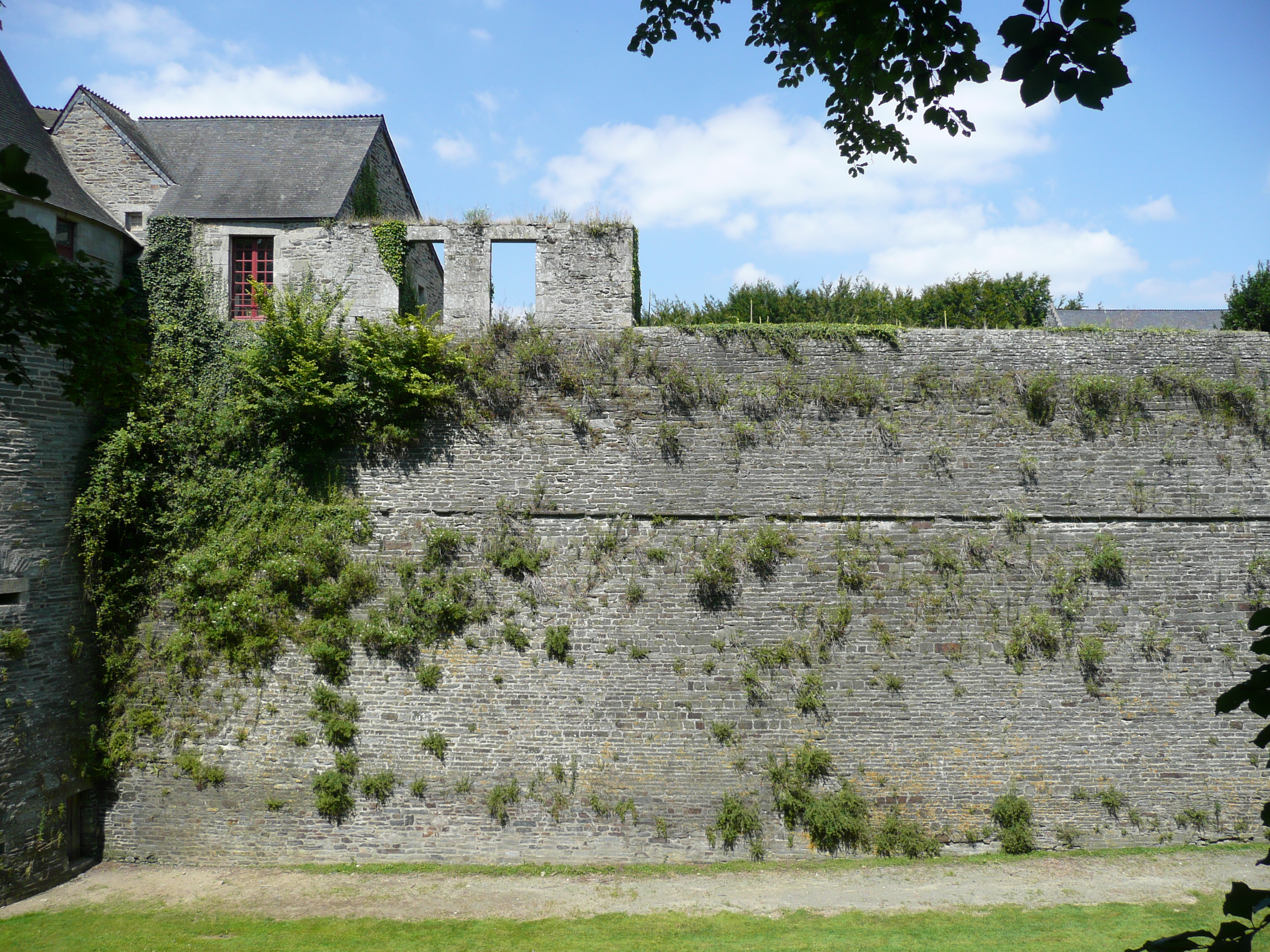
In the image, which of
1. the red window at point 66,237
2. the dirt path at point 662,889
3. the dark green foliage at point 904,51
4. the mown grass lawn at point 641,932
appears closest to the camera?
the dark green foliage at point 904,51

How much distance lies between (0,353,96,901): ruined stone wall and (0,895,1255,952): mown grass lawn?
0.94 metres

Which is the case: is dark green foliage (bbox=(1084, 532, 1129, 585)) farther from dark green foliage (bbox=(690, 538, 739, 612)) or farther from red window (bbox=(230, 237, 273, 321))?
red window (bbox=(230, 237, 273, 321))

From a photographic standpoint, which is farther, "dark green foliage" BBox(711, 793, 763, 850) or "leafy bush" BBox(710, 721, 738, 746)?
"leafy bush" BBox(710, 721, 738, 746)

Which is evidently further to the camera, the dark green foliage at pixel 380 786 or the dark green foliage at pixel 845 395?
the dark green foliage at pixel 845 395

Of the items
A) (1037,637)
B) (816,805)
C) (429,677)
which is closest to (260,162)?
(429,677)

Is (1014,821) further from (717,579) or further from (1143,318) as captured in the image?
(1143,318)

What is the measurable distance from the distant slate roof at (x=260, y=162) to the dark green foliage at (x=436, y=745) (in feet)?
23.5

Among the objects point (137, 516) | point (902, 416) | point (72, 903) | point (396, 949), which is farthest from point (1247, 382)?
point (72, 903)

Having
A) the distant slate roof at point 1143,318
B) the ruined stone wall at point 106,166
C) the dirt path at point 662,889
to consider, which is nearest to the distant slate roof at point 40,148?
the ruined stone wall at point 106,166

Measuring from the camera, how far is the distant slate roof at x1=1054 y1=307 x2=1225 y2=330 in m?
17.5

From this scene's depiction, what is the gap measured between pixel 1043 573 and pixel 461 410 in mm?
7893

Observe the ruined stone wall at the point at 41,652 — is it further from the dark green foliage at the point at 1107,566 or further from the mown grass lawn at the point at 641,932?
the dark green foliage at the point at 1107,566

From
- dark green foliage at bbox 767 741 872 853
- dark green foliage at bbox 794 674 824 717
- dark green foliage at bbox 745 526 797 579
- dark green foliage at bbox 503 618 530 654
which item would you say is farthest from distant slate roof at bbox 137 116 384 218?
dark green foliage at bbox 767 741 872 853

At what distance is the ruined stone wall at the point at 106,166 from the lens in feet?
33.1
